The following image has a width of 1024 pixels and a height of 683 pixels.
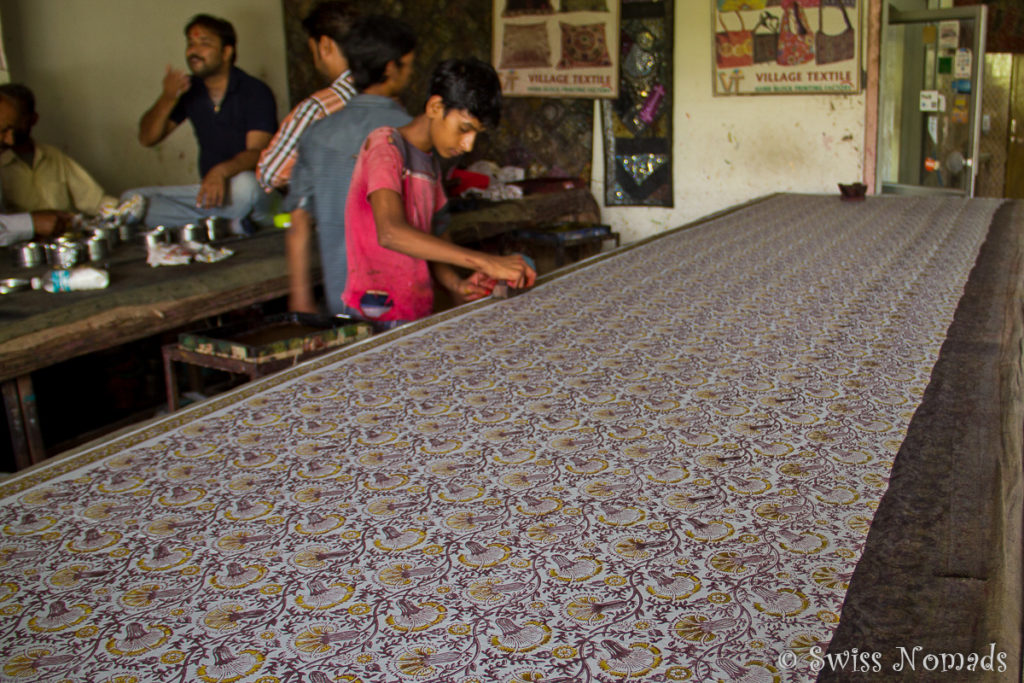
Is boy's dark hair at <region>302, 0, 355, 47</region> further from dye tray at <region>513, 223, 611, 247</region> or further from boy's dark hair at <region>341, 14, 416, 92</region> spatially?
dye tray at <region>513, 223, 611, 247</region>

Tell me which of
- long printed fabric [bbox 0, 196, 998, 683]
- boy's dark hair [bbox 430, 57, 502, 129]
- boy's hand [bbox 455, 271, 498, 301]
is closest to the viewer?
long printed fabric [bbox 0, 196, 998, 683]

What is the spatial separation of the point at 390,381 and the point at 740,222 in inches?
103

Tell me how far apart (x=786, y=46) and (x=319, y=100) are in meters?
3.22

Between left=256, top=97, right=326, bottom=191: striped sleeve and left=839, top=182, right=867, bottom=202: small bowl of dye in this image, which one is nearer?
left=256, top=97, right=326, bottom=191: striped sleeve

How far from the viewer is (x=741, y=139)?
17.8ft

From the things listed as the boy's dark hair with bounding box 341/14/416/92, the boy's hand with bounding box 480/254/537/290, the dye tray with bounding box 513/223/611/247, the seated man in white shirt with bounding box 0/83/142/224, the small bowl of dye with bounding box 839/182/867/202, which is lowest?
the dye tray with bounding box 513/223/611/247

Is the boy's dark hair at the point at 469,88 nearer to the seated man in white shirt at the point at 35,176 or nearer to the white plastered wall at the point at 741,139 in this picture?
the seated man in white shirt at the point at 35,176

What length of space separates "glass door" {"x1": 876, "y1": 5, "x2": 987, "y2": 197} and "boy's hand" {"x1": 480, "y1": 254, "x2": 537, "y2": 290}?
353 cm

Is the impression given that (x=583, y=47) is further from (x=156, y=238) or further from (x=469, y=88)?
(x=469, y=88)

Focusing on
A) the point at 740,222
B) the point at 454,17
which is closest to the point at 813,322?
the point at 740,222

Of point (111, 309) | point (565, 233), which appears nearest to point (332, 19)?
point (111, 309)

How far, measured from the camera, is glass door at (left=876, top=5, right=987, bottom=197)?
475 centimetres

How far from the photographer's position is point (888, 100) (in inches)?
203

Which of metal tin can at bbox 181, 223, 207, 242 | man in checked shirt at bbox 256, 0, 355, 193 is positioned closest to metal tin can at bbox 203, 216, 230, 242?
metal tin can at bbox 181, 223, 207, 242
